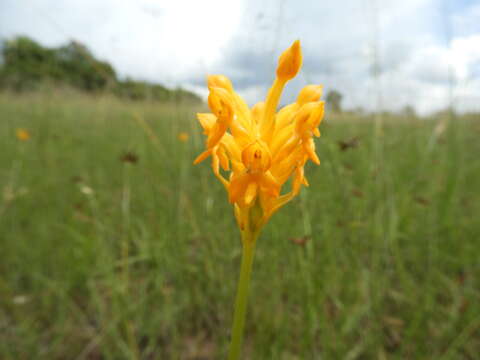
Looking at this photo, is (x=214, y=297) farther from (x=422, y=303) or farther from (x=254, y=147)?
(x=254, y=147)

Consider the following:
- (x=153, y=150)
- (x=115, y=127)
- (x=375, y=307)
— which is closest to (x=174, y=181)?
(x=153, y=150)

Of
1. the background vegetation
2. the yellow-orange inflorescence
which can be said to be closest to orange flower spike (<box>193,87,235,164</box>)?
the yellow-orange inflorescence

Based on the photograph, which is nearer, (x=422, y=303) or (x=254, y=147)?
(x=254, y=147)

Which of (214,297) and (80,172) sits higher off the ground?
(80,172)

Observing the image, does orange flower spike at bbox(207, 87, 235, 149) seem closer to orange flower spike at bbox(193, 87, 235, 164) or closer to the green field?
orange flower spike at bbox(193, 87, 235, 164)

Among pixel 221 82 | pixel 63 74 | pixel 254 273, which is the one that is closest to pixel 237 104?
pixel 221 82

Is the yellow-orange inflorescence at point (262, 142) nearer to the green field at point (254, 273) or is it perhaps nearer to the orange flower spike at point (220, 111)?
the orange flower spike at point (220, 111)

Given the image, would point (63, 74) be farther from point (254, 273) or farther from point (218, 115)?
point (218, 115)
